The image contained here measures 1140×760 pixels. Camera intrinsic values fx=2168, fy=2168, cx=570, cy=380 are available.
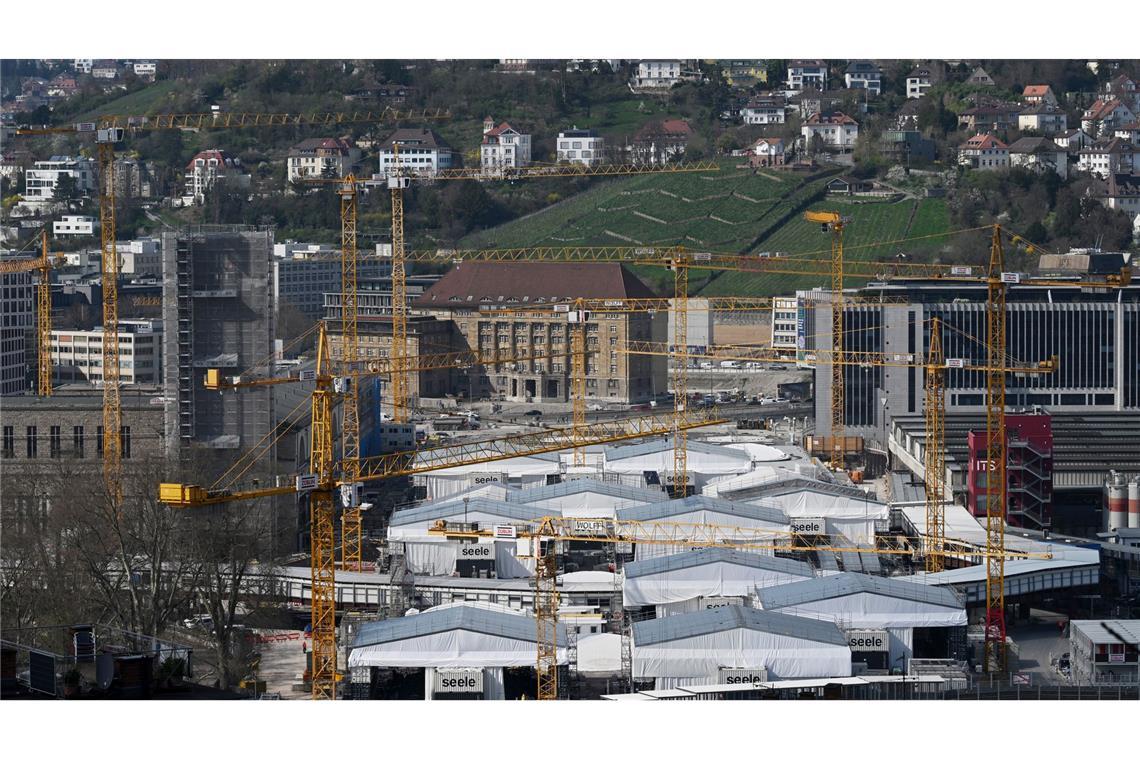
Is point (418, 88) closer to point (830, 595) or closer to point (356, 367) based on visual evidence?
point (356, 367)

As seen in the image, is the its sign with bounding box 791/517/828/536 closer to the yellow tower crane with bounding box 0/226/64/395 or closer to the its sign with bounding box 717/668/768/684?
the its sign with bounding box 717/668/768/684

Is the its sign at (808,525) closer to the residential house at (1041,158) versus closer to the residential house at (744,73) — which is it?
the residential house at (1041,158)

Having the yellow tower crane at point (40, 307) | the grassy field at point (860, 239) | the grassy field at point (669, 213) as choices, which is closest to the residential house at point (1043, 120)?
the grassy field at point (860, 239)

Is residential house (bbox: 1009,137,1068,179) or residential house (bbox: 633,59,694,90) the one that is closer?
residential house (bbox: 1009,137,1068,179)

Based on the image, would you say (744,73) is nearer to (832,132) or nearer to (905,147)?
(832,132)

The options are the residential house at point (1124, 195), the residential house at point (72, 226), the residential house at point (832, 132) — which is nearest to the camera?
the residential house at point (1124, 195)

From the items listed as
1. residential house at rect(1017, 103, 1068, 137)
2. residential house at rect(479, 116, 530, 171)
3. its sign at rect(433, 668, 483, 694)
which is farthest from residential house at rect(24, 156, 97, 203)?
its sign at rect(433, 668, 483, 694)
